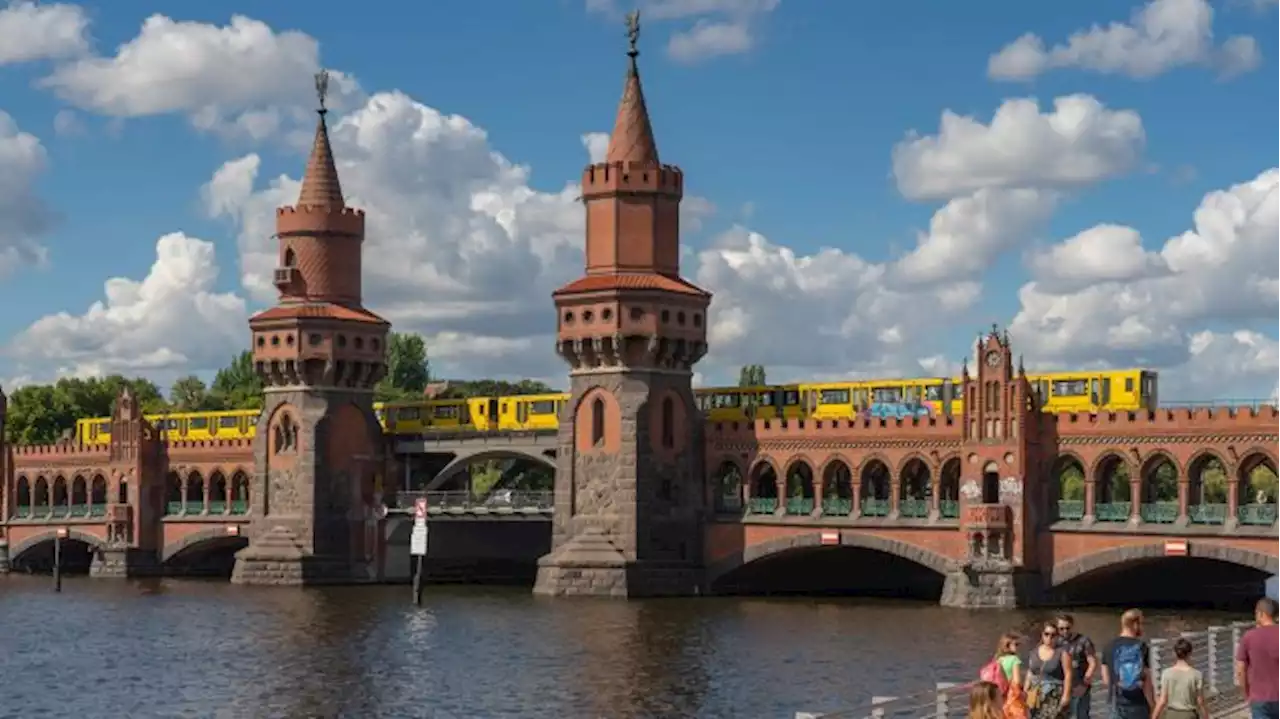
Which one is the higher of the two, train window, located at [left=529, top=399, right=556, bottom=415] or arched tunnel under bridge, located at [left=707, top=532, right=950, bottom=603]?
train window, located at [left=529, top=399, right=556, bottom=415]

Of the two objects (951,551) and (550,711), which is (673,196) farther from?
(550,711)

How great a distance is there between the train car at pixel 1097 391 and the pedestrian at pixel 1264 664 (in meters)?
48.7

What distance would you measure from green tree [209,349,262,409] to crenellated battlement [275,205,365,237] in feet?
235

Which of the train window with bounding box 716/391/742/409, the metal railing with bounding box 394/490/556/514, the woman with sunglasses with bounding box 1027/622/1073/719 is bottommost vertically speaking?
the woman with sunglasses with bounding box 1027/622/1073/719

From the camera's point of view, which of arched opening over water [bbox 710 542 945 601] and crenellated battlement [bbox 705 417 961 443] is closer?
crenellated battlement [bbox 705 417 961 443]

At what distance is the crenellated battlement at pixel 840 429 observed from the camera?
76625 mm

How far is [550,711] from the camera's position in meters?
46.1

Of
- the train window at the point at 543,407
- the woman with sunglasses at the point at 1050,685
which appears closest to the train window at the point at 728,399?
the train window at the point at 543,407

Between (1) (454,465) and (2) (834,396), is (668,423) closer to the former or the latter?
(2) (834,396)

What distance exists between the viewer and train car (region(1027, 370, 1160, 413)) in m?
73.4

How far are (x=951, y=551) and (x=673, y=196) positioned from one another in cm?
1992

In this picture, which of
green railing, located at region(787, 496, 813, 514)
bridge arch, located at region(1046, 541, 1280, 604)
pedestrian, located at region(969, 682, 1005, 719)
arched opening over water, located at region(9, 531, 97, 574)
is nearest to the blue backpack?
pedestrian, located at region(969, 682, 1005, 719)

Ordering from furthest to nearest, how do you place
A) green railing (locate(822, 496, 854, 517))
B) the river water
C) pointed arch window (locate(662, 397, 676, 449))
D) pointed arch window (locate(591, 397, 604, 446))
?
pointed arch window (locate(662, 397, 676, 449)) < pointed arch window (locate(591, 397, 604, 446)) < green railing (locate(822, 496, 854, 517)) < the river water

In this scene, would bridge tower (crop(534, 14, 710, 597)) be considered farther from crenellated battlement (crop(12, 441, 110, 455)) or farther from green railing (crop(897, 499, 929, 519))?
crenellated battlement (crop(12, 441, 110, 455))
